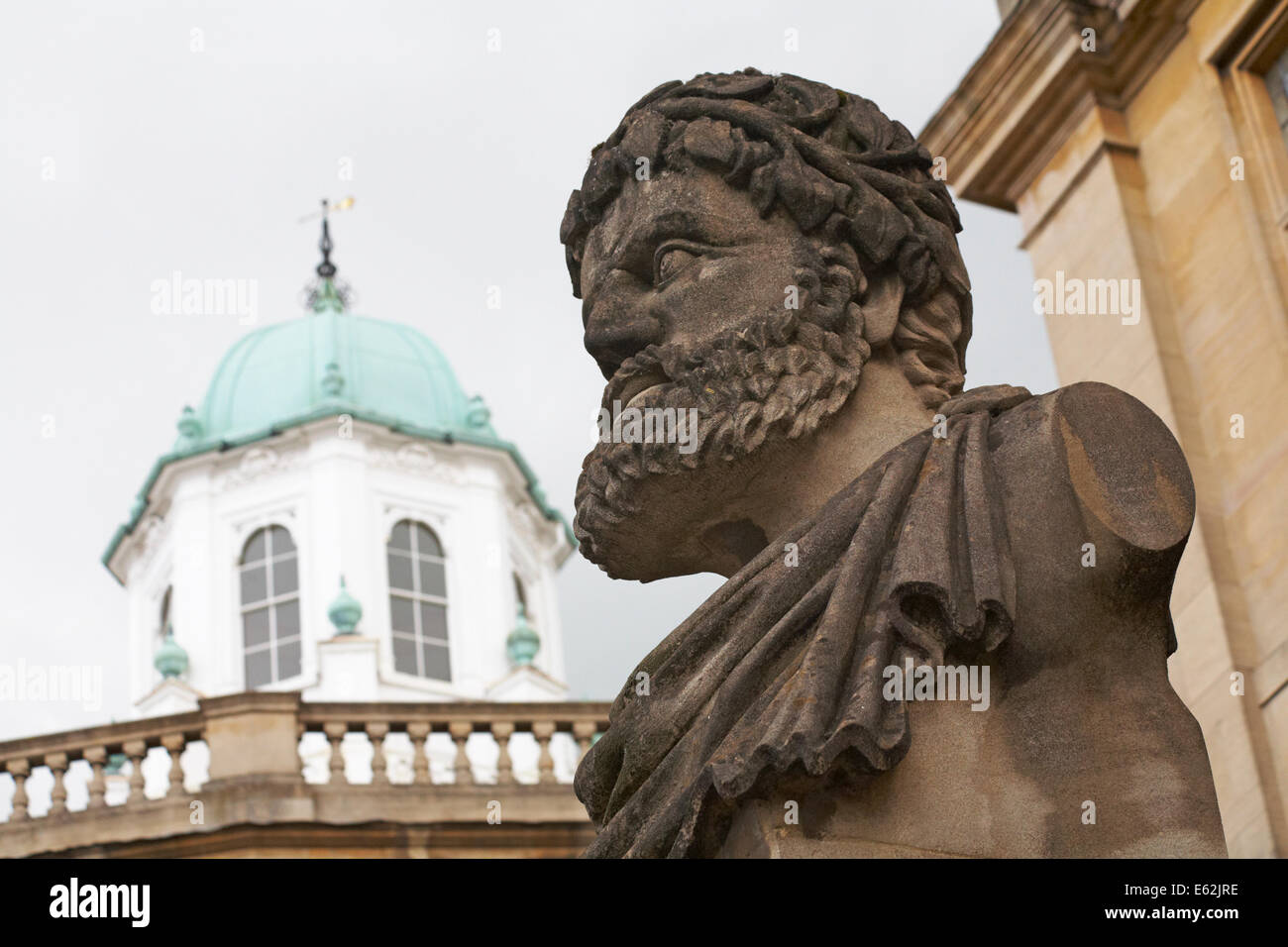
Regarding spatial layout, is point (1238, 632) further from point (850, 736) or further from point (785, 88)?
point (850, 736)

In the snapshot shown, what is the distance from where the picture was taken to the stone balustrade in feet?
72.9

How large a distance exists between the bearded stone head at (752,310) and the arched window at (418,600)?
131 ft

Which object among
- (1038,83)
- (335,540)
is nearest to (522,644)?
(335,540)

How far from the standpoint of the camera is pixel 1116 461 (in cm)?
368

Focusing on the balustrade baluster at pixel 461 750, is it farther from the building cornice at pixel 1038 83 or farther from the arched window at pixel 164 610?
the arched window at pixel 164 610

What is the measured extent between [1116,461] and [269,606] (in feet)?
138

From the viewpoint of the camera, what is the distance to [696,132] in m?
4.40

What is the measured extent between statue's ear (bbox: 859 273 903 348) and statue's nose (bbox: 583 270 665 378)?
0.40 meters

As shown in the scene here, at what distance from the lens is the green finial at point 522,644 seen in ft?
145

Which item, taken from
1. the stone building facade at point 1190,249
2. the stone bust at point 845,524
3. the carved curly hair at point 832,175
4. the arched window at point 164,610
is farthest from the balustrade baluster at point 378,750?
the arched window at point 164,610

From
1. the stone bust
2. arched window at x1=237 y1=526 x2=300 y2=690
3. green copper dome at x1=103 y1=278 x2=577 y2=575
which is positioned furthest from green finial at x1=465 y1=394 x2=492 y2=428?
the stone bust

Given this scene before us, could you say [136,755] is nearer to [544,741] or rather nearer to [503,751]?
[503,751]

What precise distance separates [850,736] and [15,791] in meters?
20.2
